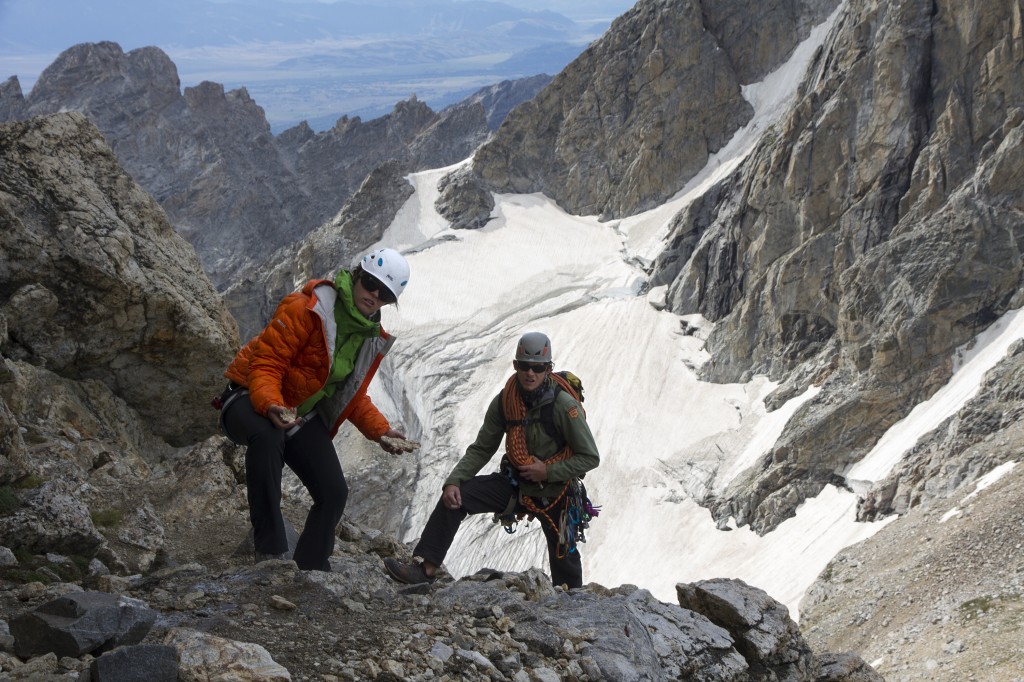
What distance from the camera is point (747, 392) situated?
55219mm

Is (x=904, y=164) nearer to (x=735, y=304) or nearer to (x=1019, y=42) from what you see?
(x=1019, y=42)

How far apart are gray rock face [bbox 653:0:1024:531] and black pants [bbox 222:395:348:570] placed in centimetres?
3679

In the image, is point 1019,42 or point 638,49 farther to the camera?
point 638,49

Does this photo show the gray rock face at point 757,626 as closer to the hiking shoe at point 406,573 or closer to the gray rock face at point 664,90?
the hiking shoe at point 406,573

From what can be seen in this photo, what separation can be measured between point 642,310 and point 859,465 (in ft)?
94.3

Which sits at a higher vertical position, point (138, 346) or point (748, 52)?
point (748, 52)

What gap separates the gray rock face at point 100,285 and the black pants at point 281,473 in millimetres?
5258

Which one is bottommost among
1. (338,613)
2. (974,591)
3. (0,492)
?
(974,591)

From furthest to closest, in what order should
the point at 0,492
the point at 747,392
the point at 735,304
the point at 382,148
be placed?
1. the point at 382,148
2. the point at 735,304
3. the point at 747,392
4. the point at 0,492

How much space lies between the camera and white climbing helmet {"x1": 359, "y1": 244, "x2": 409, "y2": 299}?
24.5ft

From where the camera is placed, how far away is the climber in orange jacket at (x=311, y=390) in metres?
7.35

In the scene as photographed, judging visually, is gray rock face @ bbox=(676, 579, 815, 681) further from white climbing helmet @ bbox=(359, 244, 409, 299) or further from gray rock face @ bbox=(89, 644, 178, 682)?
gray rock face @ bbox=(89, 644, 178, 682)

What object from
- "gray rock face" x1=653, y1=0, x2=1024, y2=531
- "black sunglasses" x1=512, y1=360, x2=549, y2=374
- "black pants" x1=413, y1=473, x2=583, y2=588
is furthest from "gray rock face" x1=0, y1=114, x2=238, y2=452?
"gray rock face" x1=653, y1=0, x2=1024, y2=531

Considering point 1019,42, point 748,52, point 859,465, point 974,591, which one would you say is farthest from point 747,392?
point 748,52
